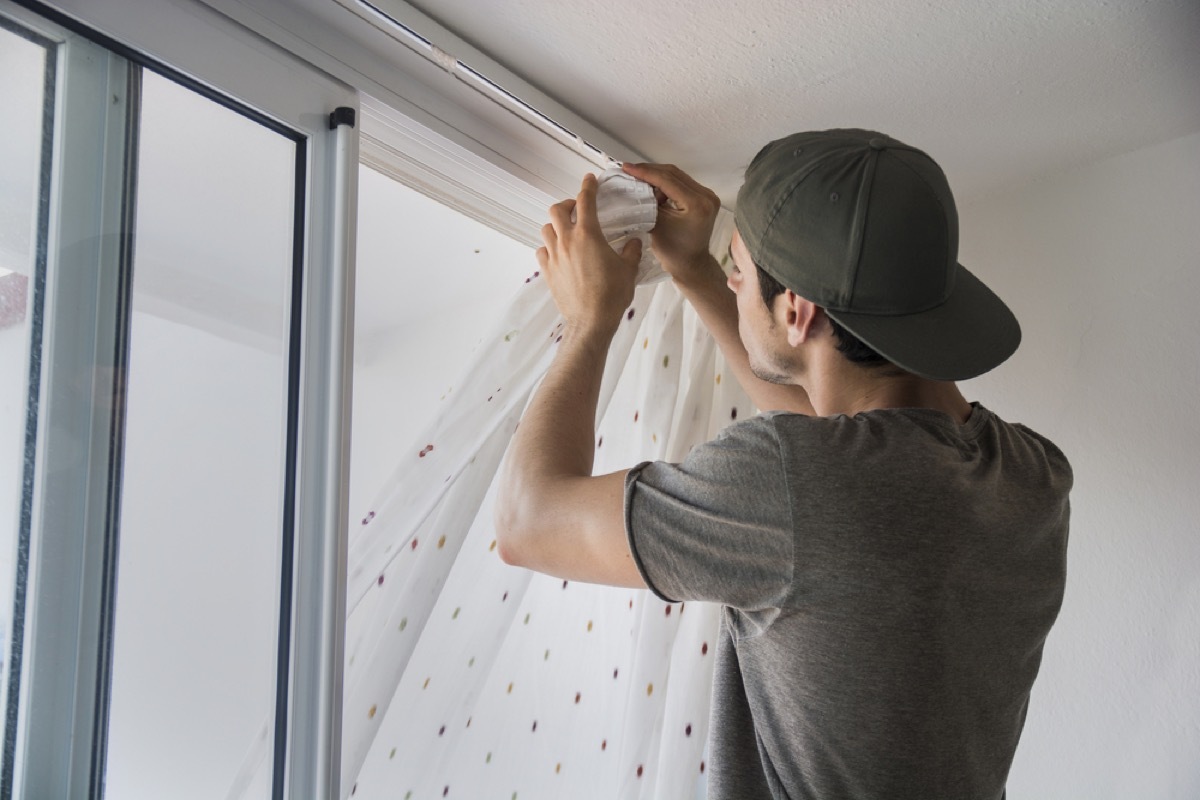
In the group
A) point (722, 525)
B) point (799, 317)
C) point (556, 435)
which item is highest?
point (799, 317)

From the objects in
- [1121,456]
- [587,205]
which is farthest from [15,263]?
[1121,456]

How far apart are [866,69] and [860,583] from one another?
71 centimetres

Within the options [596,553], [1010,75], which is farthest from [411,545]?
[1010,75]

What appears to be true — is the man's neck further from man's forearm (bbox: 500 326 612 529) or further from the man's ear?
man's forearm (bbox: 500 326 612 529)

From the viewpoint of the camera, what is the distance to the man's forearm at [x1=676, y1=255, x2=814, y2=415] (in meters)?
1.38

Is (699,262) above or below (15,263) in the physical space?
above

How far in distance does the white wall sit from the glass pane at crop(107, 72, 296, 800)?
3.61 ft

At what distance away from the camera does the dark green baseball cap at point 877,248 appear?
3.16ft

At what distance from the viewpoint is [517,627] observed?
1552 mm

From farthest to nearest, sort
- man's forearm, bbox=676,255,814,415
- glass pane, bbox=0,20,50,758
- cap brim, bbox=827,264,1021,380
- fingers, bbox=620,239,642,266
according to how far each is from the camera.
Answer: man's forearm, bbox=676,255,814,415, fingers, bbox=620,239,642,266, cap brim, bbox=827,264,1021,380, glass pane, bbox=0,20,50,758

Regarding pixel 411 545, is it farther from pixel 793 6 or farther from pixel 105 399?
pixel 793 6

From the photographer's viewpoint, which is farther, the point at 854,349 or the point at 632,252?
the point at 632,252

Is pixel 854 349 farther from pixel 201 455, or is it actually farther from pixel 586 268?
pixel 201 455

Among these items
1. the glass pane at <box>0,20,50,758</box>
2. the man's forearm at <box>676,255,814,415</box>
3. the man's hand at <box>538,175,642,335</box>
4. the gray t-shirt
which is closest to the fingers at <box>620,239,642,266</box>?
the man's hand at <box>538,175,642,335</box>
